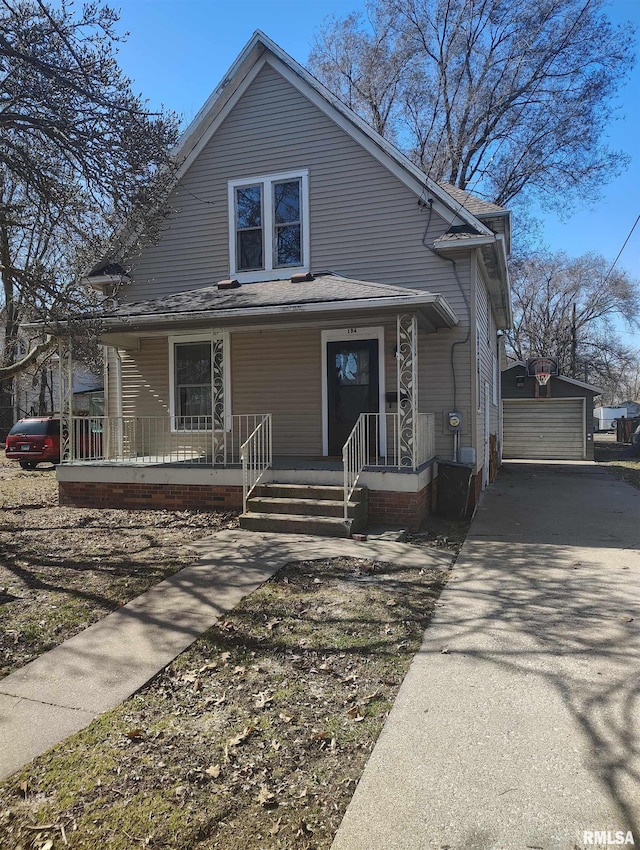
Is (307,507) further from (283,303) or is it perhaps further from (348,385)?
(348,385)

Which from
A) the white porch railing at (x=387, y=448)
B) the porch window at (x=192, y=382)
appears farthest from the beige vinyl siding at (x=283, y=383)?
the white porch railing at (x=387, y=448)

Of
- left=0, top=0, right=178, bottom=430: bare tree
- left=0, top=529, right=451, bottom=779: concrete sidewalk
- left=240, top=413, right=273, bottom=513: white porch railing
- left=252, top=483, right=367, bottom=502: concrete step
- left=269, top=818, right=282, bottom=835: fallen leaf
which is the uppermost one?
left=0, top=0, right=178, bottom=430: bare tree

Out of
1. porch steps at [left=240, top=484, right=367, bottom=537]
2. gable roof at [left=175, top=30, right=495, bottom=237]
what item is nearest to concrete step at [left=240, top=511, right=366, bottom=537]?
porch steps at [left=240, top=484, right=367, bottom=537]

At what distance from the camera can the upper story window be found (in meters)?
10.5

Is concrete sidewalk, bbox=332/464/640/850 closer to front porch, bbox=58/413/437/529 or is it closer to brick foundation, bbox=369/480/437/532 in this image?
brick foundation, bbox=369/480/437/532

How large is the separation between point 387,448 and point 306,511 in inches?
105

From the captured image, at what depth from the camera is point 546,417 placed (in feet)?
70.6

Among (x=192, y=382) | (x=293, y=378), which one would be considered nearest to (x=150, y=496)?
(x=192, y=382)

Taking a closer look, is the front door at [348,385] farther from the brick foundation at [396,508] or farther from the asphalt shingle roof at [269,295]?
the brick foundation at [396,508]

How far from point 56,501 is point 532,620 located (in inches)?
319

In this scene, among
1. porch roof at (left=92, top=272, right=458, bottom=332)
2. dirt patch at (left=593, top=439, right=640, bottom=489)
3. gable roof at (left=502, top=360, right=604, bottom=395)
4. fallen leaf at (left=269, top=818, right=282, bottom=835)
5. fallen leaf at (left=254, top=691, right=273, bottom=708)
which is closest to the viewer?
fallen leaf at (left=269, top=818, right=282, bottom=835)

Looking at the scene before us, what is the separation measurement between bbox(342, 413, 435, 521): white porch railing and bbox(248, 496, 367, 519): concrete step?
16 cm

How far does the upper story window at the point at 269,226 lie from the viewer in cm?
1047

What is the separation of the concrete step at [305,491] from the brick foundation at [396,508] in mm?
250
